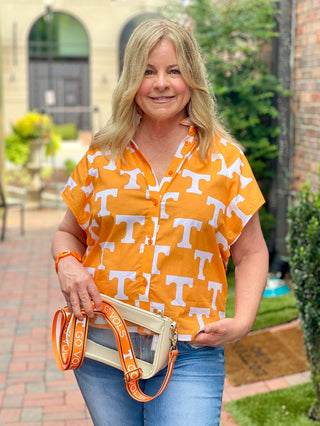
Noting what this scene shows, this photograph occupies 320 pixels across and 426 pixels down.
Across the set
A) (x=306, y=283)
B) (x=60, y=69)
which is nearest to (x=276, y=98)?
(x=306, y=283)

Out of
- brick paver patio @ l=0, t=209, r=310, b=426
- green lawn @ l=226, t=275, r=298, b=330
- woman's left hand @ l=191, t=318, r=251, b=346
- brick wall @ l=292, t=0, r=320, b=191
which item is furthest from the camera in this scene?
brick wall @ l=292, t=0, r=320, b=191

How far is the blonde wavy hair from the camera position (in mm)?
1951

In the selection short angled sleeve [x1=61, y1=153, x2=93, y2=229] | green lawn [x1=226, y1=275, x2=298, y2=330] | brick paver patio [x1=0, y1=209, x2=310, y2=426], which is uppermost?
short angled sleeve [x1=61, y1=153, x2=93, y2=229]

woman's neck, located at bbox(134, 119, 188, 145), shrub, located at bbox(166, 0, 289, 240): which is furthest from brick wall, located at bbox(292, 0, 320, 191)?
woman's neck, located at bbox(134, 119, 188, 145)

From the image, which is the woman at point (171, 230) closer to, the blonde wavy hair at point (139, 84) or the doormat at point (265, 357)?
the blonde wavy hair at point (139, 84)

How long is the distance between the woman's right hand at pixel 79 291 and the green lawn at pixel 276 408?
6.93ft

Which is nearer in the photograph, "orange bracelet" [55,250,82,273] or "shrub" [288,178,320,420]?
"orange bracelet" [55,250,82,273]

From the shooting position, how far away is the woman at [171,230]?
6.30 feet

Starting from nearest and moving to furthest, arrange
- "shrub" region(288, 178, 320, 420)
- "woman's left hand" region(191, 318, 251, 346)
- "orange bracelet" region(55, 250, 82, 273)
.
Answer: "woman's left hand" region(191, 318, 251, 346) < "orange bracelet" region(55, 250, 82, 273) < "shrub" region(288, 178, 320, 420)

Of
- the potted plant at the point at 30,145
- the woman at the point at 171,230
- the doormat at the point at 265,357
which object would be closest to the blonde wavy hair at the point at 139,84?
the woman at the point at 171,230

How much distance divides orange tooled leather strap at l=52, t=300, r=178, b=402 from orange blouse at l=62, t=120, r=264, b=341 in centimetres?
8

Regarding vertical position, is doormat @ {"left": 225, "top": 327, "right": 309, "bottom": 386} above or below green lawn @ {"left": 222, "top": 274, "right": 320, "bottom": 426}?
below

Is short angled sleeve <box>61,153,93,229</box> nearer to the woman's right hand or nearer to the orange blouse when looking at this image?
the orange blouse

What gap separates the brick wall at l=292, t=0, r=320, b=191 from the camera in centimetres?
611
